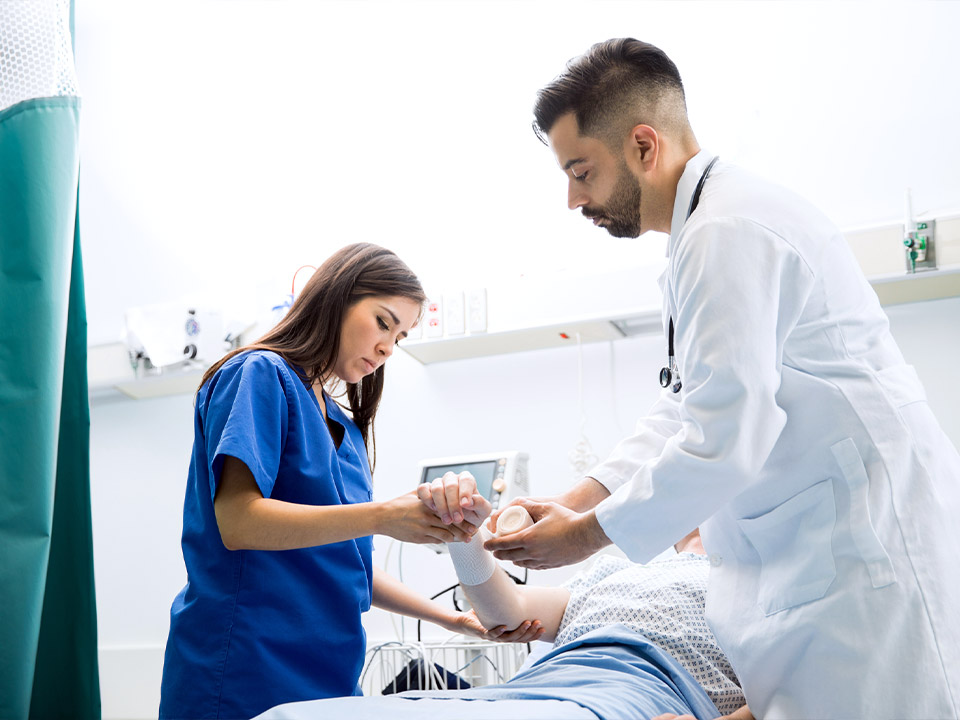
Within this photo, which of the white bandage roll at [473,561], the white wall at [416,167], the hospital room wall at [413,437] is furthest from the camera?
the hospital room wall at [413,437]

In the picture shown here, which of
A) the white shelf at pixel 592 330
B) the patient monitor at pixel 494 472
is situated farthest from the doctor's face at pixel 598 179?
the white shelf at pixel 592 330

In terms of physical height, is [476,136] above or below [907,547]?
above

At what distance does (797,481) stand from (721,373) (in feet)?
0.76

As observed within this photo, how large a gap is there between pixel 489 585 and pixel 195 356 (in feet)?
7.21

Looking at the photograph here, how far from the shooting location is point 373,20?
361 cm

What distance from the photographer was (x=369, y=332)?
171 cm

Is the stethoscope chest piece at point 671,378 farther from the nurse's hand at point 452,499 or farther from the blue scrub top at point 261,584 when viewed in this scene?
the blue scrub top at point 261,584

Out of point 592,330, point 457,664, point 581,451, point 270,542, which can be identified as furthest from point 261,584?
point 592,330

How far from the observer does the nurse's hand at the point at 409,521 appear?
53.8 inches

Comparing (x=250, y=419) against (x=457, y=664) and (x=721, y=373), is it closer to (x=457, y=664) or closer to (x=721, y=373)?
(x=721, y=373)

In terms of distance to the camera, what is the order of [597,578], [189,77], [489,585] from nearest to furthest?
[489,585]
[597,578]
[189,77]

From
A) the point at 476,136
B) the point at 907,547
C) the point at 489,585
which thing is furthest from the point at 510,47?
the point at 907,547

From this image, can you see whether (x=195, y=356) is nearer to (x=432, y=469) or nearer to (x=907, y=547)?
(x=432, y=469)

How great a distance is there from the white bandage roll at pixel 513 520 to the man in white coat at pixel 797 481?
5.6 inches
